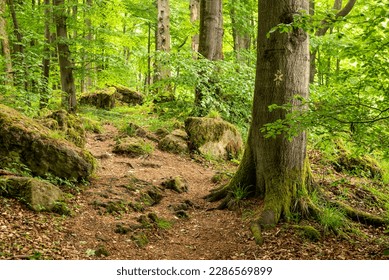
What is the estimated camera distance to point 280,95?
5.12 m

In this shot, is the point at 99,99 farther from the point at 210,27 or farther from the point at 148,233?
the point at 148,233

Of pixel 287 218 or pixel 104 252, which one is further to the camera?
pixel 287 218

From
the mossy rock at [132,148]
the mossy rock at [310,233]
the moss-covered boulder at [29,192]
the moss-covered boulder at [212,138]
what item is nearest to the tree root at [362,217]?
A: the mossy rock at [310,233]

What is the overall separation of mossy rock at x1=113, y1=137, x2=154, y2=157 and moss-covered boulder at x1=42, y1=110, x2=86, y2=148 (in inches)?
43.1

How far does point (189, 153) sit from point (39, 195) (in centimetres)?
517

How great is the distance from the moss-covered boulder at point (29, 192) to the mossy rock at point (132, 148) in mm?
3944

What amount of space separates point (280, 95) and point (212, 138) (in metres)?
4.43

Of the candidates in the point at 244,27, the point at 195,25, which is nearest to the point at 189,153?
the point at 195,25

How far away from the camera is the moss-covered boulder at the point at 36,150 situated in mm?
5332

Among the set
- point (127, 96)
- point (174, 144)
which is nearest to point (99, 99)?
point (127, 96)

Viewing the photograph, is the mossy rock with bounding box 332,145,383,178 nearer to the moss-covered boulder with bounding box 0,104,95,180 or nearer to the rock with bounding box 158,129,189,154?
the rock with bounding box 158,129,189,154

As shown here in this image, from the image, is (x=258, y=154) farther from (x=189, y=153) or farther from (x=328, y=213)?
(x=189, y=153)
